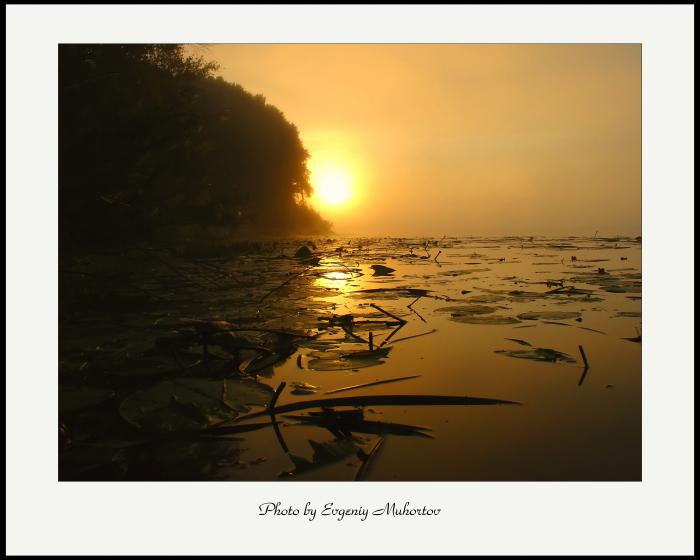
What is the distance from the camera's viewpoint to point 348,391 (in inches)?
87.3

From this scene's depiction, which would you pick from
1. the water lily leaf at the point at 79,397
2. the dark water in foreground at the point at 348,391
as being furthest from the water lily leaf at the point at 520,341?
the water lily leaf at the point at 79,397

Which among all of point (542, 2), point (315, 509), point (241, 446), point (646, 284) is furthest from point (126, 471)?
point (542, 2)

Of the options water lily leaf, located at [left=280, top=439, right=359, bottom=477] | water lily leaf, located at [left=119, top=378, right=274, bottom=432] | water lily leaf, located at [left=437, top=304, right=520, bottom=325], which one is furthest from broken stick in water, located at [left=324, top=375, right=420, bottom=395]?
water lily leaf, located at [left=437, top=304, right=520, bottom=325]

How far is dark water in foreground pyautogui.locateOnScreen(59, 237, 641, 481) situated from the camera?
1609 mm

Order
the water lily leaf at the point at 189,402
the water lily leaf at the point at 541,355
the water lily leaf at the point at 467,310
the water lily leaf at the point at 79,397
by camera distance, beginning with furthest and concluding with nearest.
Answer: the water lily leaf at the point at 467,310 → the water lily leaf at the point at 541,355 → the water lily leaf at the point at 79,397 → the water lily leaf at the point at 189,402

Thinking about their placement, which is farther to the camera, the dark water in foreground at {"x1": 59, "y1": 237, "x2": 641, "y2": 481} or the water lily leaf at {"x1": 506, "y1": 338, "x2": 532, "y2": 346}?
the water lily leaf at {"x1": 506, "y1": 338, "x2": 532, "y2": 346}

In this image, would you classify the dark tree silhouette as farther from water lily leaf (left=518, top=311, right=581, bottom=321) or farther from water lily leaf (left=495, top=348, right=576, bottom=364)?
water lily leaf (left=495, top=348, right=576, bottom=364)

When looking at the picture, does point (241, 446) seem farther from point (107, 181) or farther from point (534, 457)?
point (107, 181)

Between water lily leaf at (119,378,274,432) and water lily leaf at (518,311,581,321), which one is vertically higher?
water lily leaf at (518,311,581,321)

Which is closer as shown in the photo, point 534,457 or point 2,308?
point 534,457

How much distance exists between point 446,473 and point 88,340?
2.57 m

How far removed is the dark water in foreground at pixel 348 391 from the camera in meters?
1.61

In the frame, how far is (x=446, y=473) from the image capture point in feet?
5.10

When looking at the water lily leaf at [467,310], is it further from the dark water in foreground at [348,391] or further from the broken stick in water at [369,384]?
the broken stick in water at [369,384]
